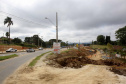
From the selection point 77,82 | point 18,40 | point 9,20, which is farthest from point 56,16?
point 18,40

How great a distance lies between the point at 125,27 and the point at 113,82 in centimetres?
7101

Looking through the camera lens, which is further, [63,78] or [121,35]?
[121,35]

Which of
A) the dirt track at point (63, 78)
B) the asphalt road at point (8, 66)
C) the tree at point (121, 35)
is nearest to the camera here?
the dirt track at point (63, 78)

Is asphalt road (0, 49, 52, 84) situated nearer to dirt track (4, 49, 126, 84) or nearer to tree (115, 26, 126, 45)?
dirt track (4, 49, 126, 84)

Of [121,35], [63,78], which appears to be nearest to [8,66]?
[63,78]

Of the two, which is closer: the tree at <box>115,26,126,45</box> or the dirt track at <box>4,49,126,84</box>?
the dirt track at <box>4,49,126,84</box>

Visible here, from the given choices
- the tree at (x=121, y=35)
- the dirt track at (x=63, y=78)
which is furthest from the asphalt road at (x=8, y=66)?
the tree at (x=121, y=35)

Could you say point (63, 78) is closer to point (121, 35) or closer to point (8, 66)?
point (8, 66)

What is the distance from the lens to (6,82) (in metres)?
6.23

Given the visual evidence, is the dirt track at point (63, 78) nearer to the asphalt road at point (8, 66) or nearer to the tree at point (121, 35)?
the asphalt road at point (8, 66)

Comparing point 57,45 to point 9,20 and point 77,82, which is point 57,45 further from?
point 9,20

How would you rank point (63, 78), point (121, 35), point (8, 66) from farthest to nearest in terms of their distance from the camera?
1. point (121, 35)
2. point (8, 66)
3. point (63, 78)

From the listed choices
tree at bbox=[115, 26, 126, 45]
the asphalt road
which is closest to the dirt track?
the asphalt road

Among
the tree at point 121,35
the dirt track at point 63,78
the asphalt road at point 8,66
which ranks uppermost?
the tree at point 121,35
